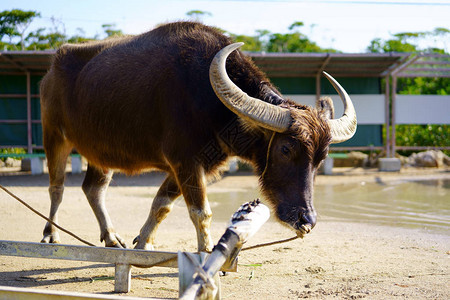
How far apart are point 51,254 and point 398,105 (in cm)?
1441

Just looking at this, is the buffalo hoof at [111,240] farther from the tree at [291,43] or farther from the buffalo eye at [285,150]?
the tree at [291,43]

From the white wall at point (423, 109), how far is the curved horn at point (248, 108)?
Answer: 44.0 ft

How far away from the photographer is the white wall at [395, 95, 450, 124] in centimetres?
1580

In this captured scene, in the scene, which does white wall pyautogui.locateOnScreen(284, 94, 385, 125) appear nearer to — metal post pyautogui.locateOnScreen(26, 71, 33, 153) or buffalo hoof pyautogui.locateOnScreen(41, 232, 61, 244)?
metal post pyautogui.locateOnScreen(26, 71, 33, 153)

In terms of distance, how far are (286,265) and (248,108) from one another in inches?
70.0

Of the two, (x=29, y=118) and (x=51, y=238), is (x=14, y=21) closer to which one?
(x=29, y=118)

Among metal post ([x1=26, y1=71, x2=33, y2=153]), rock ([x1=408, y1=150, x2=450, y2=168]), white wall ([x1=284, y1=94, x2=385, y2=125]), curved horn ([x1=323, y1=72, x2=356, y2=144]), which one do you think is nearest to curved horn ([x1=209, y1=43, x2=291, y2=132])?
curved horn ([x1=323, y1=72, x2=356, y2=144])

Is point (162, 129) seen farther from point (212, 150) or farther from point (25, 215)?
point (25, 215)

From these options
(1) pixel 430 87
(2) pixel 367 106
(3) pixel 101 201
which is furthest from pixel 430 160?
(3) pixel 101 201

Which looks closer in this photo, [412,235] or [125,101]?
[125,101]

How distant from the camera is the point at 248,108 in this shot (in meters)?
3.48

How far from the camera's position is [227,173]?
14469 millimetres

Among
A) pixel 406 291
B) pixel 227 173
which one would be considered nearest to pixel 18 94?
pixel 227 173

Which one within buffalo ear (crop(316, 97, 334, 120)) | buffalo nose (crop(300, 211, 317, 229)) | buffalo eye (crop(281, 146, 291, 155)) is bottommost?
buffalo nose (crop(300, 211, 317, 229))
